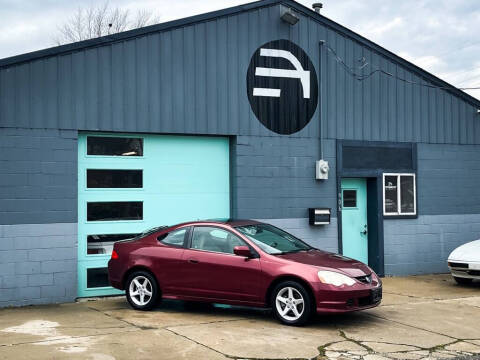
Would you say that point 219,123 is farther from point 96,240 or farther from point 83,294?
point 83,294

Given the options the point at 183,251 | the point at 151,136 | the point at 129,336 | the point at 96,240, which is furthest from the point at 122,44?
the point at 129,336

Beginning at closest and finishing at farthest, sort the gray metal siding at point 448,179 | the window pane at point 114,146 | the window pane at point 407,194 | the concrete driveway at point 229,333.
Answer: the concrete driveway at point 229,333 → the window pane at point 114,146 → the window pane at point 407,194 → the gray metal siding at point 448,179

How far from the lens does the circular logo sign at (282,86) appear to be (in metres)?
13.1

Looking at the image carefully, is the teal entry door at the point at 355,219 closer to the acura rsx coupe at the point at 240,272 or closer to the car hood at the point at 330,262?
the acura rsx coupe at the point at 240,272

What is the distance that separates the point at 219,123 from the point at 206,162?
2.68 feet

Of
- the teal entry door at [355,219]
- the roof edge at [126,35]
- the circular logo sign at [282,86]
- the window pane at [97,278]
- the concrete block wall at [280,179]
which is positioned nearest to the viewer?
the roof edge at [126,35]

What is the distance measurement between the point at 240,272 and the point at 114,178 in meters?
3.80

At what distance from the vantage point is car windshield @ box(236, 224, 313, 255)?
926 centimetres

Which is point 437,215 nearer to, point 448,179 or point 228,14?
point 448,179

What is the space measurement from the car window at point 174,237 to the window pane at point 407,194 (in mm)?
6670

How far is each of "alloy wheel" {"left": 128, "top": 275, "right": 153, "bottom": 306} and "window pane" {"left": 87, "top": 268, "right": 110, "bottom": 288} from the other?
1763 millimetres

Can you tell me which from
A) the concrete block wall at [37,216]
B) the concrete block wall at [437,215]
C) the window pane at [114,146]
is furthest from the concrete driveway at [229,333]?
the concrete block wall at [437,215]

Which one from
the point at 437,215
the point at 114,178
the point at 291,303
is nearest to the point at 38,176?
the point at 114,178

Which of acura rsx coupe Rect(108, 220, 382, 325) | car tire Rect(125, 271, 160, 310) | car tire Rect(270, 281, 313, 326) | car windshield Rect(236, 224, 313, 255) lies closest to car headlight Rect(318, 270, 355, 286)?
acura rsx coupe Rect(108, 220, 382, 325)
